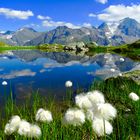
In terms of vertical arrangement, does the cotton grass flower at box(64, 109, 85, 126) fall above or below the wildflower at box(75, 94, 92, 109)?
below

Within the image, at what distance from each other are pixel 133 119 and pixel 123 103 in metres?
5.74

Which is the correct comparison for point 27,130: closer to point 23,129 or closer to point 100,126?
point 23,129

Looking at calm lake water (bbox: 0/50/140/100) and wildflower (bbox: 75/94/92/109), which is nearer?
wildflower (bbox: 75/94/92/109)

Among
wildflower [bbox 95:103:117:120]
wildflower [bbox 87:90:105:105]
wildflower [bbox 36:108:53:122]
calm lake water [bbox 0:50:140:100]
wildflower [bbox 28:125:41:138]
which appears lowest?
calm lake water [bbox 0:50:140:100]

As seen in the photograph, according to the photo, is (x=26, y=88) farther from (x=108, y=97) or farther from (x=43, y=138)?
(x=43, y=138)

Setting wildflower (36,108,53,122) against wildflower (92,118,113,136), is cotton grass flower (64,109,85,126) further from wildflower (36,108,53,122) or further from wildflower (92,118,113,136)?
wildflower (36,108,53,122)

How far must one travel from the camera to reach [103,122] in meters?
5.54

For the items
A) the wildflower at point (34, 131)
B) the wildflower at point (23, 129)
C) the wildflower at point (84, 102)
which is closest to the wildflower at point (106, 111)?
the wildflower at point (84, 102)

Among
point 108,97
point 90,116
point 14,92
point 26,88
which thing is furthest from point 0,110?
point 90,116

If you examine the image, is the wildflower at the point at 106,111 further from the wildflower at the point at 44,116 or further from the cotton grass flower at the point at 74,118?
the wildflower at the point at 44,116

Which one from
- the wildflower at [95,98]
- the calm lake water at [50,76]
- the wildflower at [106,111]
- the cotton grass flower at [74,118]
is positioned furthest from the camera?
the calm lake water at [50,76]

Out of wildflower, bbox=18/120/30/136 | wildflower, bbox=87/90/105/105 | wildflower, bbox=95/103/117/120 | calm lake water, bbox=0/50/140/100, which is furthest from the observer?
calm lake water, bbox=0/50/140/100

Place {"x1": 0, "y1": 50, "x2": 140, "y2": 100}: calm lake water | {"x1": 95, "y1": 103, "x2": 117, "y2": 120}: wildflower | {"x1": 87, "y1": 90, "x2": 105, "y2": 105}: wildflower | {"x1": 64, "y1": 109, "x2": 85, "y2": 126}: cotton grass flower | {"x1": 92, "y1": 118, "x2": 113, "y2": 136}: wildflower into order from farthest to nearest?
1. {"x1": 0, "y1": 50, "x2": 140, "y2": 100}: calm lake water
2. {"x1": 87, "y1": 90, "x2": 105, "y2": 105}: wildflower
3. {"x1": 64, "y1": 109, "x2": 85, "y2": 126}: cotton grass flower
4. {"x1": 92, "y1": 118, "x2": 113, "y2": 136}: wildflower
5. {"x1": 95, "y1": 103, "x2": 117, "y2": 120}: wildflower

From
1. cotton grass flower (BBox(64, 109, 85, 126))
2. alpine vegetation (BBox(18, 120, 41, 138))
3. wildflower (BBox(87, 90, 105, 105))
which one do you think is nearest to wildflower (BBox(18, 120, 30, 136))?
alpine vegetation (BBox(18, 120, 41, 138))
